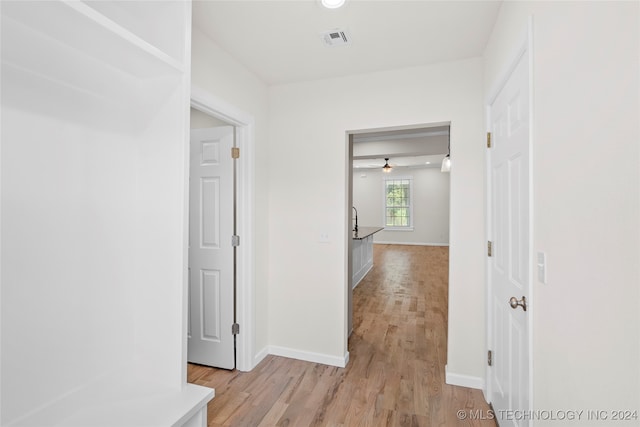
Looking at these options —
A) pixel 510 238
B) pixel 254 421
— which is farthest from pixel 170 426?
pixel 510 238

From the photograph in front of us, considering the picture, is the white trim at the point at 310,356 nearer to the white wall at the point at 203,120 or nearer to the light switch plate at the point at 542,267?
the light switch plate at the point at 542,267

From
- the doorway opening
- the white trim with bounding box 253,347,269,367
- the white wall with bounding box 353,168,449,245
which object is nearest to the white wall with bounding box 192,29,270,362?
the white trim with bounding box 253,347,269,367

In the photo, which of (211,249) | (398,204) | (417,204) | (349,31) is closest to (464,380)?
(211,249)

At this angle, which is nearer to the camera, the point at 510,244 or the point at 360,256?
the point at 510,244

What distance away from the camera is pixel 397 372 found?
2615 millimetres

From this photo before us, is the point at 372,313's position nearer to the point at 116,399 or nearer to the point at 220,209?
the point at 220,209

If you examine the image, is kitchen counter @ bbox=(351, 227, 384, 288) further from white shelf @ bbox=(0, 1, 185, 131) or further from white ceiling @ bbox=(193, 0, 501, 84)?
white shelf @ bbox=(0, 1, 185, 131)

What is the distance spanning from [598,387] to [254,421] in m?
1.88

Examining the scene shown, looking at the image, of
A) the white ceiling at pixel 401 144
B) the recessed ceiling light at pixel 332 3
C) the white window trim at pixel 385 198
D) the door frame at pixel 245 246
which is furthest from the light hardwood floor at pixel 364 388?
the white window trim at pixel 385 198

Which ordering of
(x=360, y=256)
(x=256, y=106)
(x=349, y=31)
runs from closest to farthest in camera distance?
(x=349, y=31), (x=256, y=106), (x=360, y=256)

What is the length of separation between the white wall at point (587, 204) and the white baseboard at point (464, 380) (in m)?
1.30

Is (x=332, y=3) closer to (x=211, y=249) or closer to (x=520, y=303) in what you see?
(x=520, y=303)

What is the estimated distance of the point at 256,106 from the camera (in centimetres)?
276

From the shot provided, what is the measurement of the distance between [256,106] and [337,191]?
1028mm
